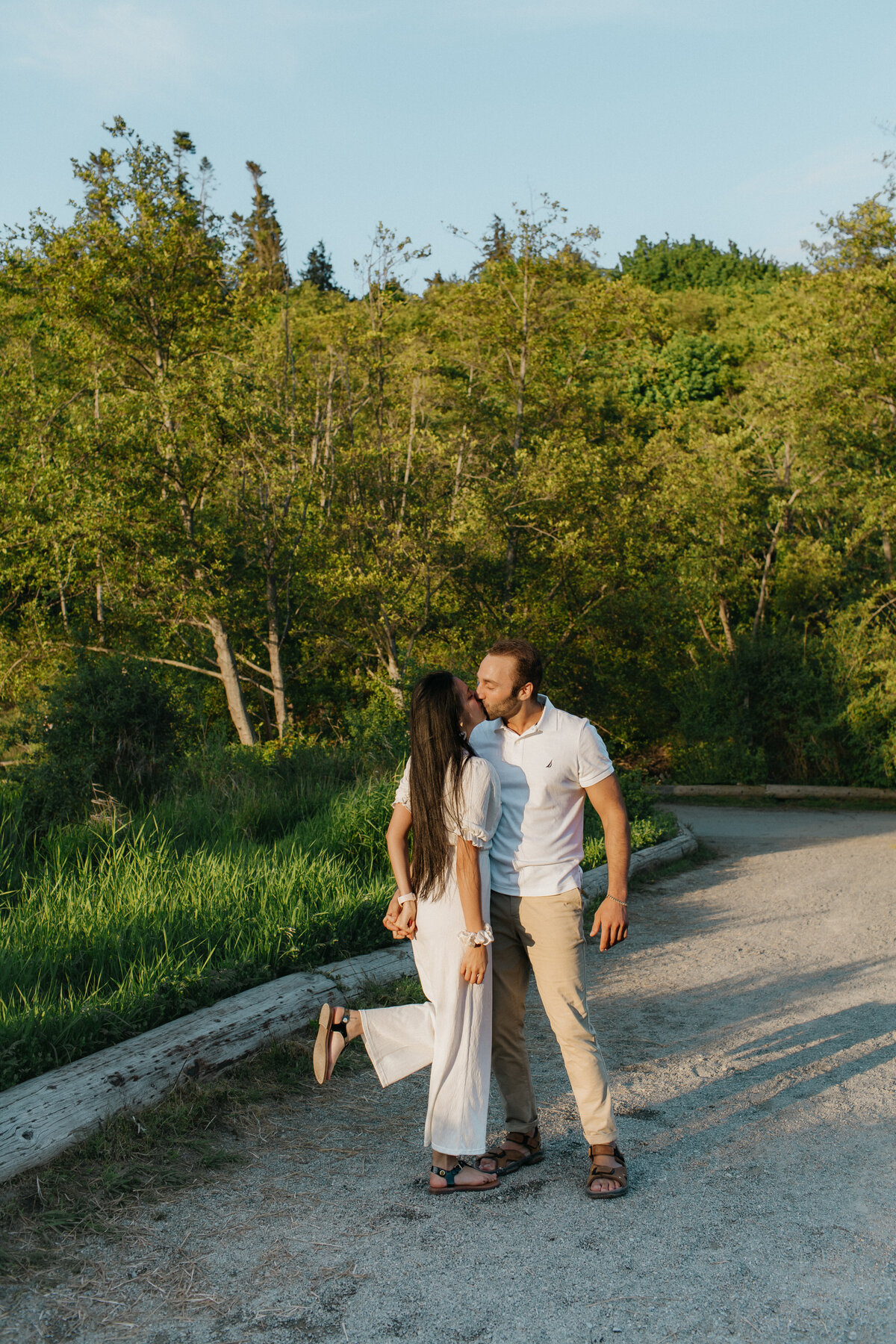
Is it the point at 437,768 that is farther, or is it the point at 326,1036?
the point at 326,1036

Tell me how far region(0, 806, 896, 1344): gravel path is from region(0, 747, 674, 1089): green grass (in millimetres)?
815

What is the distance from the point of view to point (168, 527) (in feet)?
50.4

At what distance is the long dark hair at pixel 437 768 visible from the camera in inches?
145

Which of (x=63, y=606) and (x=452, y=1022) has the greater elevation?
(x=63, y=606)

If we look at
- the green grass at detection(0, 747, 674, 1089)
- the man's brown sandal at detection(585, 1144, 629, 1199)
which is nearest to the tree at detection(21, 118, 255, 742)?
the green grass at detection(0, 747, 674, 1089)

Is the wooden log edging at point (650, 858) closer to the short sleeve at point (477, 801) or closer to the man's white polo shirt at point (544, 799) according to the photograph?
the man's white polo shirt at point (544, 799)

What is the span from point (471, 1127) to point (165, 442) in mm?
13171

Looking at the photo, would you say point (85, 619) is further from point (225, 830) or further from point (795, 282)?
point (795, 282)

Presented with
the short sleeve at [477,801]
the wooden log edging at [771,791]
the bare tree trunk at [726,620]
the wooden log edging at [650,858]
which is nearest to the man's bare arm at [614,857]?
the short sleeve at [477,801]

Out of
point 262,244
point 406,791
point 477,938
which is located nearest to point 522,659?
point 406,791

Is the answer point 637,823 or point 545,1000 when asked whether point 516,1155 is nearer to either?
point 545,1000

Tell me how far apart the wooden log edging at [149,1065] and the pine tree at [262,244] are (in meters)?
14.0

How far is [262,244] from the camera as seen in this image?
45156 mm

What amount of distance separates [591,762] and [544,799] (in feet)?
0.73
